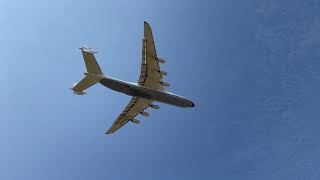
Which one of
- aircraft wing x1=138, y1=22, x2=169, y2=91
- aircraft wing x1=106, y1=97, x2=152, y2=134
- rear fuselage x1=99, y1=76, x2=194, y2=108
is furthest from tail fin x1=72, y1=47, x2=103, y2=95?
aircraft wing x1=106, y1=97, x2=152, y2=134

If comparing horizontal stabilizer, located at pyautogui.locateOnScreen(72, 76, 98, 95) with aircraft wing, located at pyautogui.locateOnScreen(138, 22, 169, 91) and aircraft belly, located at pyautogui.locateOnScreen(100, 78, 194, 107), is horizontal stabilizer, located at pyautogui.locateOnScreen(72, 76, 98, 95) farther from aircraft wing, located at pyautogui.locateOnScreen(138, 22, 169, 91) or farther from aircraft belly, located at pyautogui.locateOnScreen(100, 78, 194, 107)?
aircraft wing, located at pyautogui.locateOnScreen(138, 22, 169, 91)

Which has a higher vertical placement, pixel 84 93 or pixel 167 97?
pixel 167 97

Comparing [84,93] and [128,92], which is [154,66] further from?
[84,93]

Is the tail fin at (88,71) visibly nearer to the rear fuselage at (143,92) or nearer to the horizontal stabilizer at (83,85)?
the horizontal stabilizer at (83,85)

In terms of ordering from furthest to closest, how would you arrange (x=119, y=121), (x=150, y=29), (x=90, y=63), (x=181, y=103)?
(x=119, y=121) → (x=181, y=103) → (x=90, y=63) → (x=150, y=29)

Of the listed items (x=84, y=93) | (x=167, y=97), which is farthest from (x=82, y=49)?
(x=167, y=97)

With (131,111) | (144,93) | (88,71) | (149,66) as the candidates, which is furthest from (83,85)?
(131,111)

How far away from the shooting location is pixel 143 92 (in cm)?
8831

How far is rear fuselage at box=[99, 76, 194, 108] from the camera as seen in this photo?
8606 cm

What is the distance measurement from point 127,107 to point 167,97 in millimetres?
10550

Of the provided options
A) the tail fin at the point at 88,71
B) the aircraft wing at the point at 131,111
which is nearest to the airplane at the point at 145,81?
the tail fin at the point at 88,71

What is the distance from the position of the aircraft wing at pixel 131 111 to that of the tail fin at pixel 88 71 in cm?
1163

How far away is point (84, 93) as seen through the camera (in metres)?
87.4

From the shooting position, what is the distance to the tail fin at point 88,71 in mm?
83438
